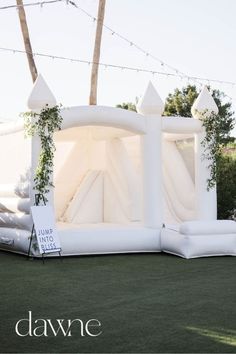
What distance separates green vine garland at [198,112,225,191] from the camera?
8.52 m

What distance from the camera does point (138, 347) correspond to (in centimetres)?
325

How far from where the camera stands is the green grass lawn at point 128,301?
3332mm

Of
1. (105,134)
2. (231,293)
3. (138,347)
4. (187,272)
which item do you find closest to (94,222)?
(105,134)

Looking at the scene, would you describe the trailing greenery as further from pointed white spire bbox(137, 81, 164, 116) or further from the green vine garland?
the green vine garland

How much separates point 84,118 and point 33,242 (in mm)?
1872

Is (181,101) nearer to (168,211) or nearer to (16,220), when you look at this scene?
(168,211)

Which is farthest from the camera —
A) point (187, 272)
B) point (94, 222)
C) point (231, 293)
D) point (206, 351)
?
point (94, 222)

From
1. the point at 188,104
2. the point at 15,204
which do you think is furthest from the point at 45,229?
the point at 188,104

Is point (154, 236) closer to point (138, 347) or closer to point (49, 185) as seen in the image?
point (49, 185)

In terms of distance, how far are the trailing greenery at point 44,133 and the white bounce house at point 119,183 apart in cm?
10

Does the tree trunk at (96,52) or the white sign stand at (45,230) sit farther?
the tree trunk at (96,52)

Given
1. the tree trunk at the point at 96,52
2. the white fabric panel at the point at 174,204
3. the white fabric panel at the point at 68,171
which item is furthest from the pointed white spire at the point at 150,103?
the tree trunk at the point at 96,52

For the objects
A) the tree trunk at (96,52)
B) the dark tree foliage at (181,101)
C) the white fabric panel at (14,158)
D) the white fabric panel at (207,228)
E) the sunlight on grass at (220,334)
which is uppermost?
the dark tree foliage at (181,101)

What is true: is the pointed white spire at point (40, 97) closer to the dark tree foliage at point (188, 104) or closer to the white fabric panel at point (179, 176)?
the white fabric panel at point (179, 176)
